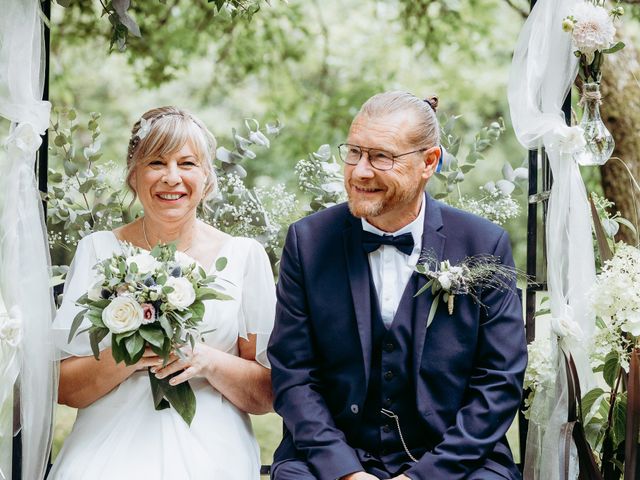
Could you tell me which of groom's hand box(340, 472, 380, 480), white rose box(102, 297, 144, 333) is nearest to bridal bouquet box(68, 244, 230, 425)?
white rose box(102, 297, 144, 333)

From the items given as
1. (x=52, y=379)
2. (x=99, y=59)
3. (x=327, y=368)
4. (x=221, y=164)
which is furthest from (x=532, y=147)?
(x=99, y=59)

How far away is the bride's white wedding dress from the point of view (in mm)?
3145

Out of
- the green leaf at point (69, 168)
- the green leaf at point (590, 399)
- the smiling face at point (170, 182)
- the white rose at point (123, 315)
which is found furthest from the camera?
the green leaf at point (69, 168)

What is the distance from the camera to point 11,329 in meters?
3.06

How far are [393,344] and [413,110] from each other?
822 millimetres

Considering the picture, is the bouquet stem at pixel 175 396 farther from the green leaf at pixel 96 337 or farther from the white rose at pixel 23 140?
the white rose at pixel 23 140

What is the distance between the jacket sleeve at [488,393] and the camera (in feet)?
9.86

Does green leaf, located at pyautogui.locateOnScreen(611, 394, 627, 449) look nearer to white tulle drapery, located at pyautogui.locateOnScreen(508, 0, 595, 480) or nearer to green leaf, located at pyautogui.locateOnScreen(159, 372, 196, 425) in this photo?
white tulle drapery, located at pyautogui.locateOnScreen(508, 0, 595, 480)

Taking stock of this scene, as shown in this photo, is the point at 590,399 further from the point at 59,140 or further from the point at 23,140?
the point at 59,140

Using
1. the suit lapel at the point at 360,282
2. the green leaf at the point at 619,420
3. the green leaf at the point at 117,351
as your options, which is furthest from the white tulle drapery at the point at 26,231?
the green leaf at the point at 619,420

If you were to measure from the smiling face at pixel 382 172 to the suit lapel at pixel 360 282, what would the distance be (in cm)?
15

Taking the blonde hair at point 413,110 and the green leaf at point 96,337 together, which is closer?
the green leaf at point 96,337

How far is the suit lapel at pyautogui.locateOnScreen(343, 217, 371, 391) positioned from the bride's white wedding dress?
46 cm

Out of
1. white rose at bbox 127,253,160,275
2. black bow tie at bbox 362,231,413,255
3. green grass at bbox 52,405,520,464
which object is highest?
black bow tie at bbox 362,231,413,255
